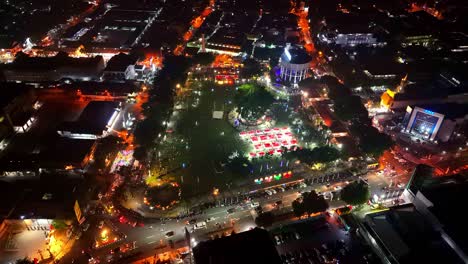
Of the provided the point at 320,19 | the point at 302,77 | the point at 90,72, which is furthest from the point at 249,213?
the point at 320,19

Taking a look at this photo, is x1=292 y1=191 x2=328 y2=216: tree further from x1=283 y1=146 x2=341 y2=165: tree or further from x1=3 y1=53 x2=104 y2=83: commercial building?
x1=3 y1=53 x2=104 y2=83: commercial building

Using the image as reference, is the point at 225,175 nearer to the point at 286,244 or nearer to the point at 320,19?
the point at 286,244

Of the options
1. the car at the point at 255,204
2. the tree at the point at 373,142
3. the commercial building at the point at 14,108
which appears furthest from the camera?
the commercial building at the point at 14,108

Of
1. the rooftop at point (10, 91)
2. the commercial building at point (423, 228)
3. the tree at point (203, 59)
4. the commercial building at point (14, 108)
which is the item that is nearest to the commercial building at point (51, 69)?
the rooftop at point (10, 91)

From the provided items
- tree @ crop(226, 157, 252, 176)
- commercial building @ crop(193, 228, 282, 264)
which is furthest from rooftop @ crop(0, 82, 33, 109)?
commercial building @ crop(193, 228, 282, 264)

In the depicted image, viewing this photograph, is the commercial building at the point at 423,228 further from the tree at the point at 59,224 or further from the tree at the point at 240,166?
the tree at the point at 59,224
